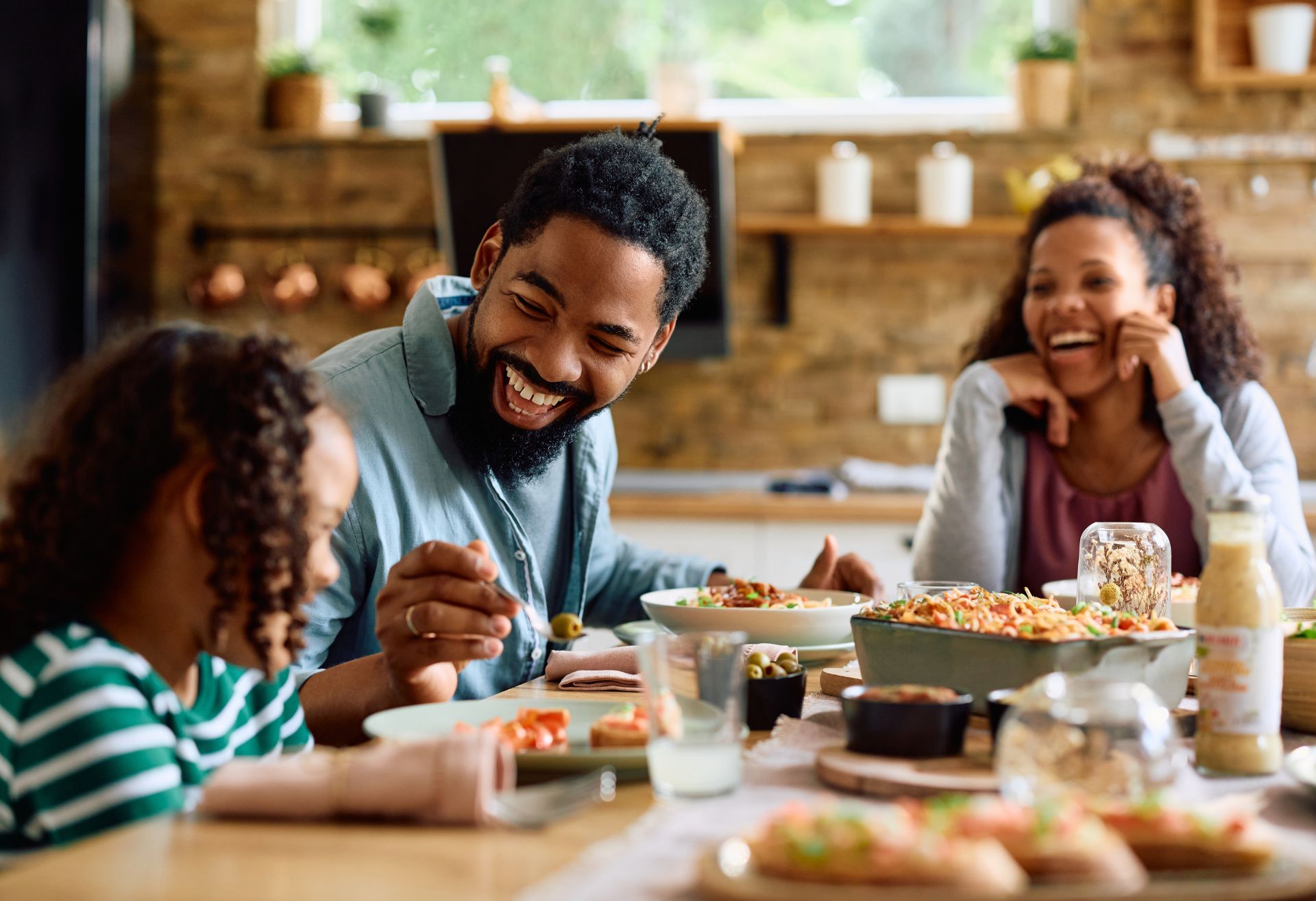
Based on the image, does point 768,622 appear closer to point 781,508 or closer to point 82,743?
point 82,743

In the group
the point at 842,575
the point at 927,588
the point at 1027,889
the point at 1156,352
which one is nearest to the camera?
the point at 1027,889

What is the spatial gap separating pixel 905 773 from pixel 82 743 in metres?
0.56

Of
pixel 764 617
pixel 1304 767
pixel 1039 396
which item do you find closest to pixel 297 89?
pixel 1039 396

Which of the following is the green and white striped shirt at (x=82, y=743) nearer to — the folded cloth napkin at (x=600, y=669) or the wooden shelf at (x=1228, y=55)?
the folded cloth napkin at (x=600, y=669)

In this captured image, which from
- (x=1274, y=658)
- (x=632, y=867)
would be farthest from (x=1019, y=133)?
(x=632, y=867)

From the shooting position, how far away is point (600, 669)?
1422 mm

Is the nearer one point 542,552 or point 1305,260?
point 542,552

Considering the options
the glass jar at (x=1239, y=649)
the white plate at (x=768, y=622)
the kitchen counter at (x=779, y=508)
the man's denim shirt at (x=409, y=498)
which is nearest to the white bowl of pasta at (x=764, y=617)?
the white plate at (x=768, y=622)

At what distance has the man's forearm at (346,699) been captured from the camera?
1.29 meters

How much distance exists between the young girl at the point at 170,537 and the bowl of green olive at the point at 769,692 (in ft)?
1.28

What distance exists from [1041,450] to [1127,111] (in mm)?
1966

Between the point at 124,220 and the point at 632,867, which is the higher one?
the point at 124,220

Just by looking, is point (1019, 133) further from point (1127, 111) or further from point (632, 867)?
point (632, 867)

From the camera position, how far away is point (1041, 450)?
240cm
